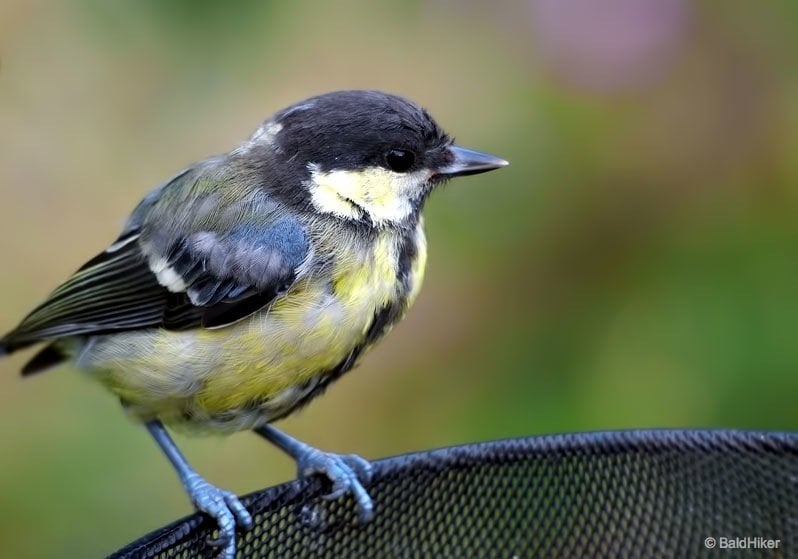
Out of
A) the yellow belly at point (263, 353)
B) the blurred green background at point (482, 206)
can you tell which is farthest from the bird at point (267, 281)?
the blurred green background at point (482, 206)

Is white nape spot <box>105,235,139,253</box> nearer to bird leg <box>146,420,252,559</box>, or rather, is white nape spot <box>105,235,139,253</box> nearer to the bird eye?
bird leg <box>146,420,252,559</box>

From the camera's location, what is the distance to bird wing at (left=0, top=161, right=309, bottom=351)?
1570 millimetres

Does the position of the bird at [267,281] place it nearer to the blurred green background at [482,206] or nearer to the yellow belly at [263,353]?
the yellow belly at [263,353]

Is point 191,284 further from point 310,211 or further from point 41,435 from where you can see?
point 41,435

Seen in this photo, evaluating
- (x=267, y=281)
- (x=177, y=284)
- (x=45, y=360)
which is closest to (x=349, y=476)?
(x=267, y=281)

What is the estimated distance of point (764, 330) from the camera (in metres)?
2.15

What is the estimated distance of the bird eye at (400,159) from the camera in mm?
1656

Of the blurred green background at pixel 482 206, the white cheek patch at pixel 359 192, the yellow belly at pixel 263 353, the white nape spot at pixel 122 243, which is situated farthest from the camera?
the blurred green background at pixel 482 206

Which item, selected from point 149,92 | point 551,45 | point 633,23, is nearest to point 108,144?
point 149,92

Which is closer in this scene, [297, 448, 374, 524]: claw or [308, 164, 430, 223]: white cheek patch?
[297, 448, 374, 524]: claw

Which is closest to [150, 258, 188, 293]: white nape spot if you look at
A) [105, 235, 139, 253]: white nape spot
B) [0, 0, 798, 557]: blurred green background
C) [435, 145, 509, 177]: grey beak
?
[105, 235, 139, 253]: white nape spot

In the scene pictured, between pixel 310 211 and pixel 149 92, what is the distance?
115 centimetres

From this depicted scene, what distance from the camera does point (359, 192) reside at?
64.6 inches

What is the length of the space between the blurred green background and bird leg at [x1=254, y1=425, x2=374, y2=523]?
631 mm
